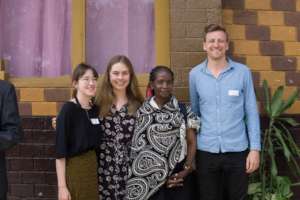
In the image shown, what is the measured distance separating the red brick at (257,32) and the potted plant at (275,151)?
0.51 meters

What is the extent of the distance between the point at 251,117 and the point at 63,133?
1.42 meters

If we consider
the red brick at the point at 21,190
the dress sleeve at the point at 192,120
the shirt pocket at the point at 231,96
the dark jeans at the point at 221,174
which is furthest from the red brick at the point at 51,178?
the shirt pocket at the point at 231,96

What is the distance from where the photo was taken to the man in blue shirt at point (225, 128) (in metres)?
4.03

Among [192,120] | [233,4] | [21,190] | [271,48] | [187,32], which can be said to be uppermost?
[233,4]

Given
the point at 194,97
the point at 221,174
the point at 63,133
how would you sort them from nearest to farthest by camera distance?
the point at 63,133 < the point at 221,174 < the point at 194,97

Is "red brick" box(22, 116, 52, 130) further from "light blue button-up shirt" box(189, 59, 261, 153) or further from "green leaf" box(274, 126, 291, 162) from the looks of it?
"green leaf" box(274, 126, 291, 162)

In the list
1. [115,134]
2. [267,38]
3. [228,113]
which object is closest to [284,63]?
[267,38]

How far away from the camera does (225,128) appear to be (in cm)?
403

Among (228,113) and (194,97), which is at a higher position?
(194,97)

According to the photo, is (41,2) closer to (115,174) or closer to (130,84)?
(130,84)

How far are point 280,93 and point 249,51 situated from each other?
572 mm

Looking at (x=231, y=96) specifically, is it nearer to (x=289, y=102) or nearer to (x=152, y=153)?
(x=152, y=153)

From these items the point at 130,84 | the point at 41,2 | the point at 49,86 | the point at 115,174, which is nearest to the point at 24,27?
the point at 41,2

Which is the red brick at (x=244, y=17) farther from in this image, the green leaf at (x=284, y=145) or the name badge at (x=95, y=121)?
the name badge at (x=95, y=121)
